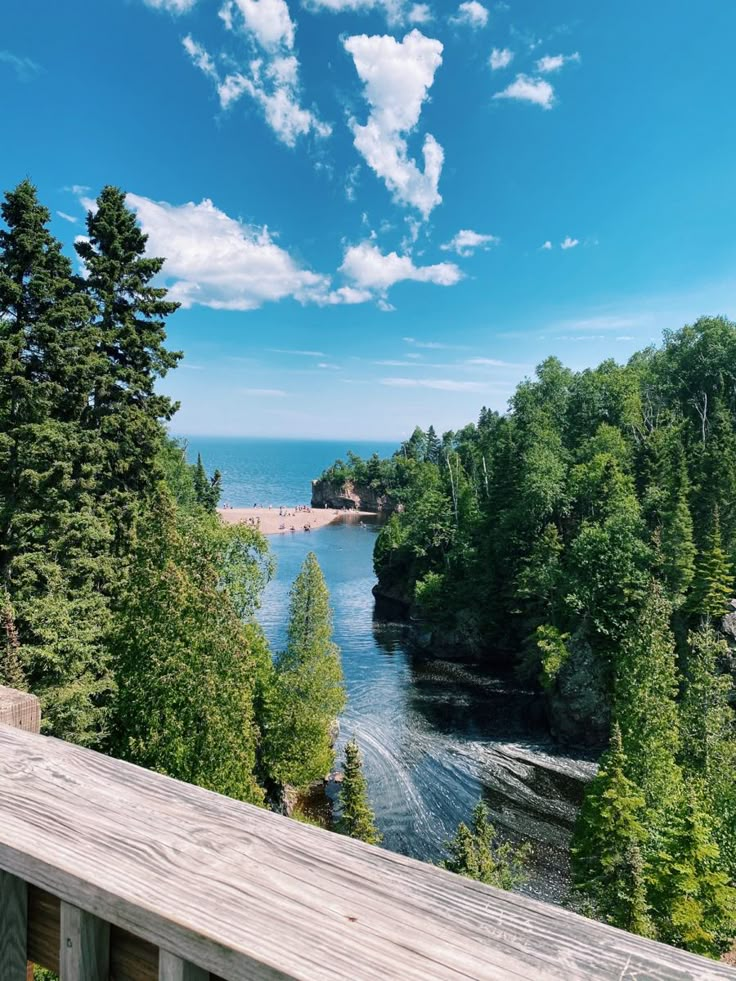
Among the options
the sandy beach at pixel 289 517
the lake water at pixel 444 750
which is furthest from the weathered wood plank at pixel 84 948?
the sandy beach at pixel 289 517

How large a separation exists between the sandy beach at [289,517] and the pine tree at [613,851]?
78.7m

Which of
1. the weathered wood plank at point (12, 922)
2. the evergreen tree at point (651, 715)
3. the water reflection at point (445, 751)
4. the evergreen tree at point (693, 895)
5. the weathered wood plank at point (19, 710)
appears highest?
the weathered wood plank at point (19, 710)

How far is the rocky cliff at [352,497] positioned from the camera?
123375 mm

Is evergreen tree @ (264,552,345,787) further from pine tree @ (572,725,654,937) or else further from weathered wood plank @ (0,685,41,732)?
weathered wood plank @ (0,685,41,732)

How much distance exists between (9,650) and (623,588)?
92.4 feet

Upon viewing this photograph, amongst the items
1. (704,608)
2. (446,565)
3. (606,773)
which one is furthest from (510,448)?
(606,773)

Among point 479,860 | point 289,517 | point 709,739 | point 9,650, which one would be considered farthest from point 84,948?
point 289,517

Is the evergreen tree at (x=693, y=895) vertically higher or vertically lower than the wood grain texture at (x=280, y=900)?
lower

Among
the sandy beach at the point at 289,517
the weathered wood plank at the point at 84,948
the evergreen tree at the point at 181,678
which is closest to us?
the weathered wood plank at the point at 84,948

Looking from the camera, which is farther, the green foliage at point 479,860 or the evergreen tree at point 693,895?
the green foliage at point 479,860

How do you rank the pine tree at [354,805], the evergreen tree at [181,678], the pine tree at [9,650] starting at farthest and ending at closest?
1. the pine tree at [354,805]
2. the evergreen tree at [181,678]
3. the pine tree at [9,650]

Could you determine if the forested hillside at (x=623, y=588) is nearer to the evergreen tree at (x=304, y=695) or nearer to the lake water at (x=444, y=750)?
the lake water at (x=444, y=750)

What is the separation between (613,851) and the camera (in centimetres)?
1591

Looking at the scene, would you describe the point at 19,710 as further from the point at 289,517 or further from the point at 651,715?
the point at 289,517
